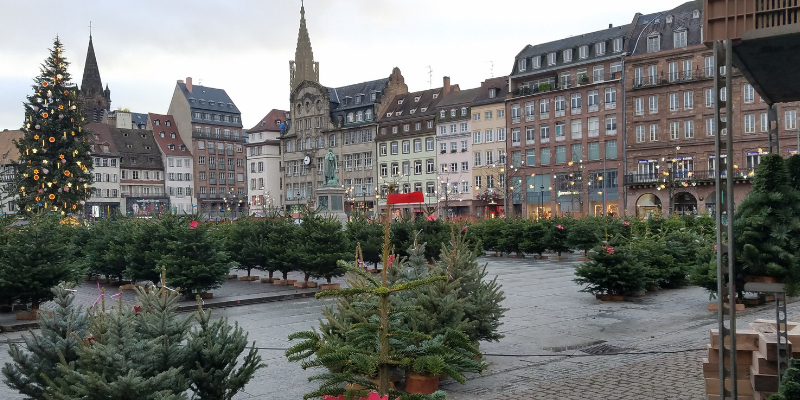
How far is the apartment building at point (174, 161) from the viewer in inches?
4205

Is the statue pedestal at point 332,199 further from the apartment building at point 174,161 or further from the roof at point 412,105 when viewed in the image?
the apartment building at point 174,161

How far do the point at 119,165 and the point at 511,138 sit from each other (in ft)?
180

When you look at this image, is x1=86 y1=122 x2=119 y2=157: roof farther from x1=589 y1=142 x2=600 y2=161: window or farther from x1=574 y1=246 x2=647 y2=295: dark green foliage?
x1=574 y1=246 x2=647 y2=295: dark green foliage

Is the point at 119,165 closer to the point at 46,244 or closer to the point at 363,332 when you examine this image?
the point at 46,244

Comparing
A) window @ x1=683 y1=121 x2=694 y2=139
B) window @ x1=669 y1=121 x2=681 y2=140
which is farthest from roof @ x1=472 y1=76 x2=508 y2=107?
window @ x1=683 y1=121 x2=694 y2=139

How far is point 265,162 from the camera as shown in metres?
104

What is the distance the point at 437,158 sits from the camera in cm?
8212

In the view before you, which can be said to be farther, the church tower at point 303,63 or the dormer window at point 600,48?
the church tower at point 303,63

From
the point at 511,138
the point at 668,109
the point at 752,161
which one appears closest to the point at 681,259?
the point at 752,161

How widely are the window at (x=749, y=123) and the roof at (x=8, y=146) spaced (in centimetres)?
7757

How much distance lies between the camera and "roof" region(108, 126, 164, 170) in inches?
4003

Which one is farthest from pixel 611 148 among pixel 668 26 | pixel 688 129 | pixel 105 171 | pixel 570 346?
pixel 105 171

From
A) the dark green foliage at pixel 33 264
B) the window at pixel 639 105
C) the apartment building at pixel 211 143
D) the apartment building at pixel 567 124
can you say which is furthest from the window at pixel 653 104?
the apartment building at pixel 211 143

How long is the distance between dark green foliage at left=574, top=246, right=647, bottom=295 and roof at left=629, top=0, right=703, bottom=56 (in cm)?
4865
